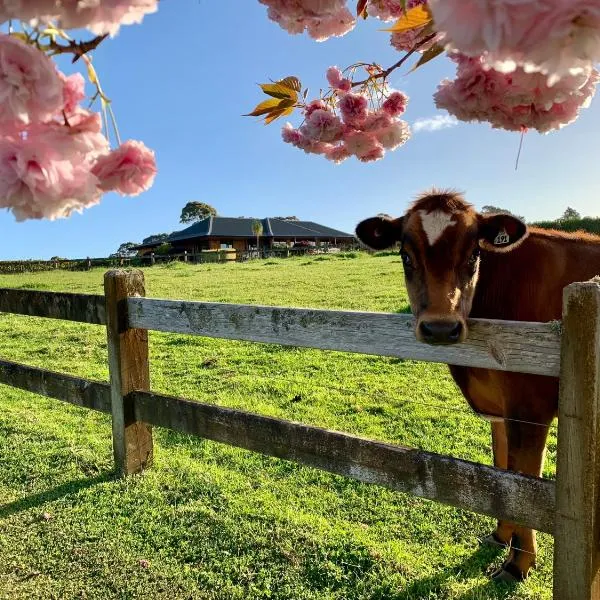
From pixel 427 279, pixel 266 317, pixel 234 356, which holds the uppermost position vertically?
pixel 427 279

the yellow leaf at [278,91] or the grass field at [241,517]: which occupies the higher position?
the yellow leaf at [278,91]

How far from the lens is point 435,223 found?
8.44 ft

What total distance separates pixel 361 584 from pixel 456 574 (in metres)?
0.52

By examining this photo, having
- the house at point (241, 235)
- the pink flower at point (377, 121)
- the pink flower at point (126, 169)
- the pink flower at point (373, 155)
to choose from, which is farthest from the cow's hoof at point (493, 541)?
the house at point (241, 235)

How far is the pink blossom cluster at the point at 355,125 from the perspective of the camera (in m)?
1.91

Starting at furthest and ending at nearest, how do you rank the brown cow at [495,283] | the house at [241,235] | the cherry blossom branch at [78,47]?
the house at [241,235]
the brown cow at [495,283]
the cherry blossom branch at [78,47]

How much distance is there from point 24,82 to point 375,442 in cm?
219

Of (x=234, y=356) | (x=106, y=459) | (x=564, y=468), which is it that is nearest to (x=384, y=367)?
(x=234, y=356)

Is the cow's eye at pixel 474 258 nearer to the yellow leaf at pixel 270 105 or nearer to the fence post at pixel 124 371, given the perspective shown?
the yellow leaf at pixel 270 105

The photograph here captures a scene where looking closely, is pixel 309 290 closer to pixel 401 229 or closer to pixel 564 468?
pixel 401 229

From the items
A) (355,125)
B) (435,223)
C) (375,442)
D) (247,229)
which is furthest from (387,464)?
(247,229)

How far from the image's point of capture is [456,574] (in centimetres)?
274

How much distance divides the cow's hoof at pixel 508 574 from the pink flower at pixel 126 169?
2685mm

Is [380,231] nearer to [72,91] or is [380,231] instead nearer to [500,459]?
[500,459]
